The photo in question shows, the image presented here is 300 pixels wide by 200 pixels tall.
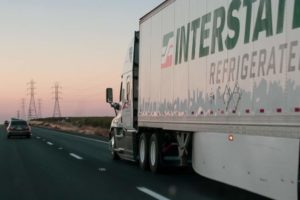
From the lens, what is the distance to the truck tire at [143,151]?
16.8 m

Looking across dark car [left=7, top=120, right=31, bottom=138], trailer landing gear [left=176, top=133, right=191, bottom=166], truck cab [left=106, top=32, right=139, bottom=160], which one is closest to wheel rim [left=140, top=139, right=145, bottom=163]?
truck cab [left=106, top=32, right=139, bottom=160]

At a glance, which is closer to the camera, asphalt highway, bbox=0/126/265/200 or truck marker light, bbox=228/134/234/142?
truck marker light, bbox=228/134/234/142

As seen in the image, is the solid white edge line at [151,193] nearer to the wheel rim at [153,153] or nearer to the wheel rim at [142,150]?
the wheel rim at [153,153]

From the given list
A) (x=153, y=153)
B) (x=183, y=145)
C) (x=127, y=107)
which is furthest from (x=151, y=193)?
(x=127, y=107)

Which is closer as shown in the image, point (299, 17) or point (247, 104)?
point (299, 17)

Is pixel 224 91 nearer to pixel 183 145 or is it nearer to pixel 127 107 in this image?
pixel 183 145

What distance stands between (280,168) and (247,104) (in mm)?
1600

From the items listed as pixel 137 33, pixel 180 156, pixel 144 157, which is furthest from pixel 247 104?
pixel 137 33

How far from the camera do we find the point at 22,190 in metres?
12.8

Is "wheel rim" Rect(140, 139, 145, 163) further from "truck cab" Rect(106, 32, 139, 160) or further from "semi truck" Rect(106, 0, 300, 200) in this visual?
"truck cab" Rect(106, 32, 139, 160)

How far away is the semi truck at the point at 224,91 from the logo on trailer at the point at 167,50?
0.02m

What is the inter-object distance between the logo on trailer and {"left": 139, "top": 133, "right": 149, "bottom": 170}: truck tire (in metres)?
2.71

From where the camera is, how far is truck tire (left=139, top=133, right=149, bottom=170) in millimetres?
16766

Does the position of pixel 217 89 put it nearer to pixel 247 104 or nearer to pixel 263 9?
pixel 247 104
